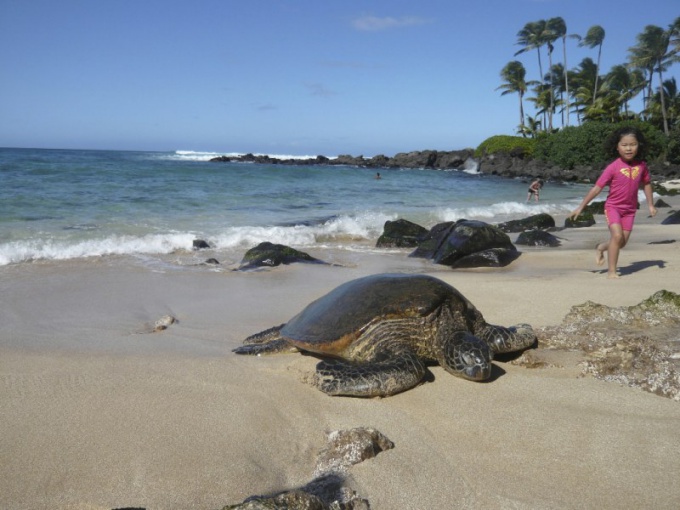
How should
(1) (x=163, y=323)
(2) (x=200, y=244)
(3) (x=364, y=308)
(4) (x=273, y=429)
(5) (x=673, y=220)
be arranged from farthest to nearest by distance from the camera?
1. (5) (x=673, y=220)
2. (2) (x=200, y=244)
3. (1) (x=163, y=323)
4. (3) (x=364, y=308)
5. (4) (x=273, y=429)

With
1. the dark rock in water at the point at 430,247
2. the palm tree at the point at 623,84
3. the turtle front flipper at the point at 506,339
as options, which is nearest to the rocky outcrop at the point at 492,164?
the palm tree at the point at 623,84

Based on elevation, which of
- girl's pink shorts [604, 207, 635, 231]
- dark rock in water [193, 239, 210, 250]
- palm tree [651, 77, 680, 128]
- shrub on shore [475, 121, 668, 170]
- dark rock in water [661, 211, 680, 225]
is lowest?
dark rock in water [193, 239, 210, 250]

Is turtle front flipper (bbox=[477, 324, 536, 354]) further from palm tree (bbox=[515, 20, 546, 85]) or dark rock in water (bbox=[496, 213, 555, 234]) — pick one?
palm tree (bbox=[515, 20, 546, 85])

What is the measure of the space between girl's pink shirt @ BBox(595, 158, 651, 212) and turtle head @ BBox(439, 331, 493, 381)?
3351mm

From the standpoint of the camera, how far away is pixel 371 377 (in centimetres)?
324

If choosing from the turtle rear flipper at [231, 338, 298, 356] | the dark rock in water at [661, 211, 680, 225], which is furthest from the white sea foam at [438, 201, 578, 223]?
the turtle rear flipper at [231, 338, 298, 356]

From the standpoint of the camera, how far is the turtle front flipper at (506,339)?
3738 millimetres

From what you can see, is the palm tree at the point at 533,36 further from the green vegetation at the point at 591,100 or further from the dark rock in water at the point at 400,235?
the dark rock in water at the point at 400,235

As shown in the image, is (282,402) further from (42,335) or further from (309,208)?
(309,208)

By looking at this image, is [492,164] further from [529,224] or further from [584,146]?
[529,224]

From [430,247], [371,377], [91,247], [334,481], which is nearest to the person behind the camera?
[334,481]

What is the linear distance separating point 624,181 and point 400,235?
620 cm

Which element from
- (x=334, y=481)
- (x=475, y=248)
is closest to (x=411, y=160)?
(x=475, y=248)

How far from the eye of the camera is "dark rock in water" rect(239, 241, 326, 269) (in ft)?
28.9
